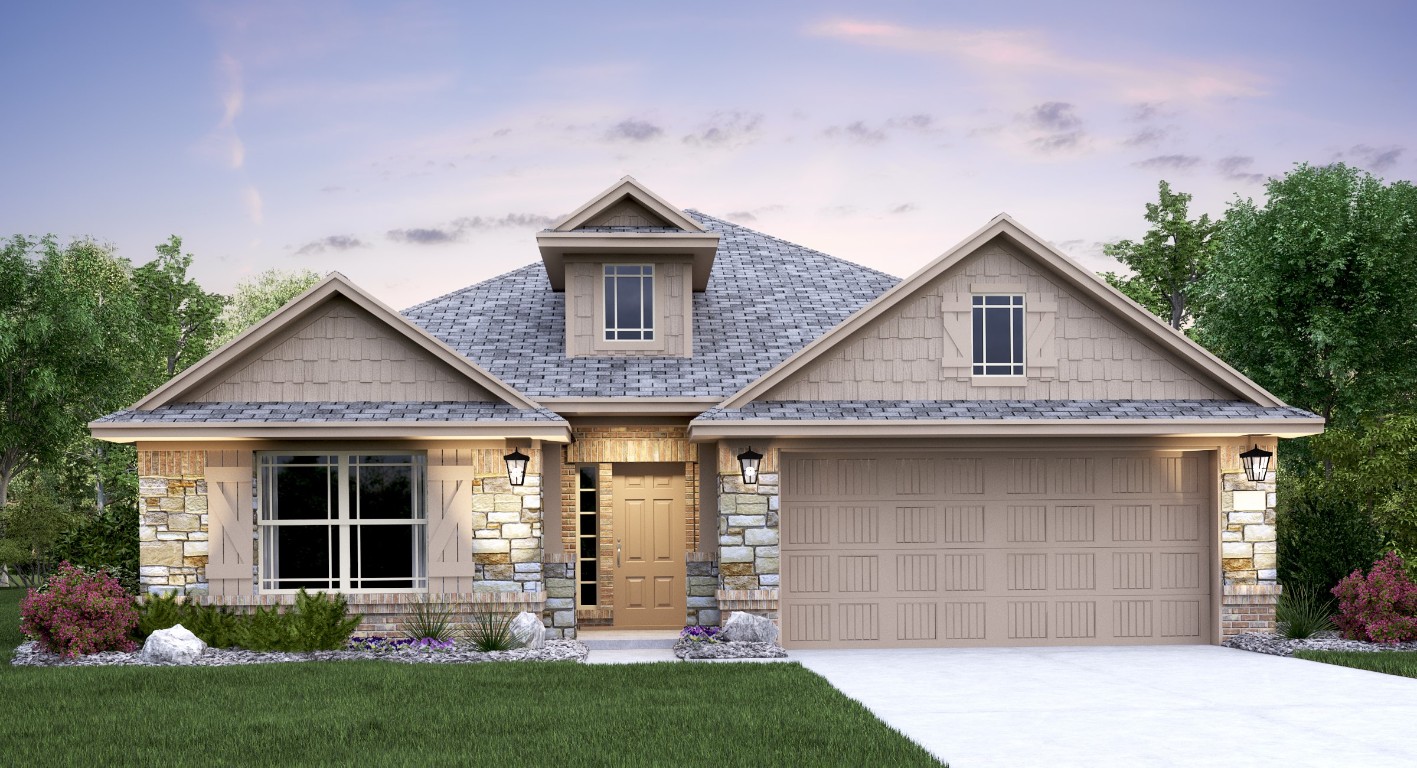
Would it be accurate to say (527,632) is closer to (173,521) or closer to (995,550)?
(173,521)

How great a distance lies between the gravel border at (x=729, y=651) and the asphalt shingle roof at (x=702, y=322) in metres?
3.28

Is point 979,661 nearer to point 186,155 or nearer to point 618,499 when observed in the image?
point 618,499

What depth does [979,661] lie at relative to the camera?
13.1m

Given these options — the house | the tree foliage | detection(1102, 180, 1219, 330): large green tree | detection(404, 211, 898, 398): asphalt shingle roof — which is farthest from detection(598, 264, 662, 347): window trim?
the tree foliage

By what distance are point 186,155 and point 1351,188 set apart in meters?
25.6

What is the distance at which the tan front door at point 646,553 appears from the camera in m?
16.0

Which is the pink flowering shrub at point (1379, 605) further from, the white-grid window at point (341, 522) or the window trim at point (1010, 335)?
the white-grid window at point (341, 522)

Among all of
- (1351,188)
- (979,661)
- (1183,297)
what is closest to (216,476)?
(979,661)

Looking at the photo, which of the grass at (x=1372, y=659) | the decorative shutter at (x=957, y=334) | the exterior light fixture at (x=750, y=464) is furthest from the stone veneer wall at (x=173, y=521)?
the grass at (x=1372, y=659)

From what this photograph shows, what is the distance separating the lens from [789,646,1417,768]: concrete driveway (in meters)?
8.12

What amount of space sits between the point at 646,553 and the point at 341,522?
4.09 meters

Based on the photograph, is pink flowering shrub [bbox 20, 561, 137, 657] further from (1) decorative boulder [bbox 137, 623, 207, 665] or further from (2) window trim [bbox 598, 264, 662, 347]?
(2) window trim [bbox 598, 264, 662, 347]

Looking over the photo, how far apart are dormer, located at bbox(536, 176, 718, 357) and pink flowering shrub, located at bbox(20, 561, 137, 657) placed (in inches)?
257

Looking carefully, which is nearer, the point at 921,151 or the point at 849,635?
the point at 849,635
